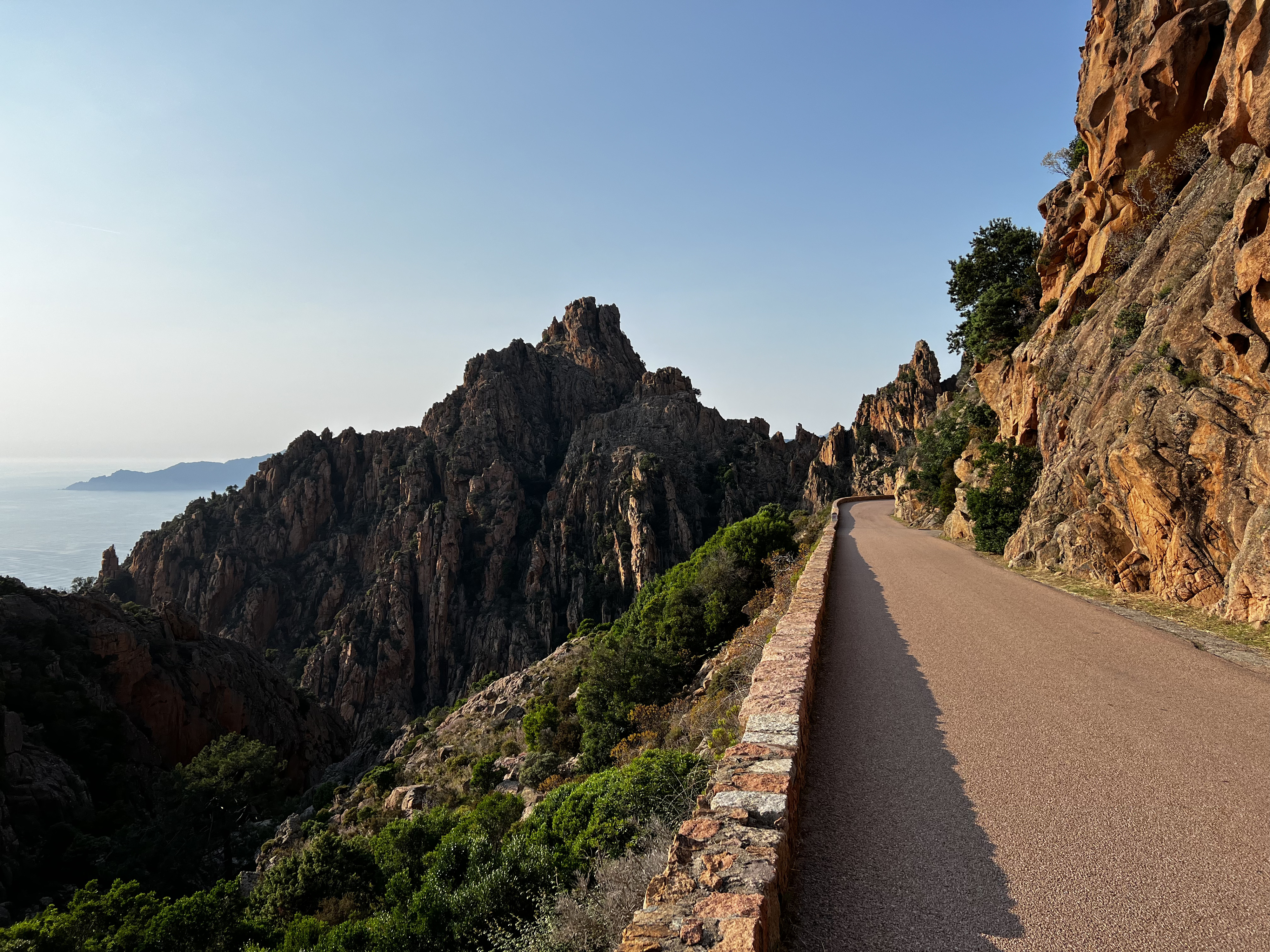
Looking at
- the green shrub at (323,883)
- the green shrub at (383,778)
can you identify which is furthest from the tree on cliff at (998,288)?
the green shrub at (383,778)

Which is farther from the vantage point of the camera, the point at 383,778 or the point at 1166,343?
the point at 383,778

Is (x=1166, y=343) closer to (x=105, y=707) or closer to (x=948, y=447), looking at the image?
(x=948, y=447)

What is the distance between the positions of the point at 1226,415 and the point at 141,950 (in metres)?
23.2

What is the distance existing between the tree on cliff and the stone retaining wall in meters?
25.4

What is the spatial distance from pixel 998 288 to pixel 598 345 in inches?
3755

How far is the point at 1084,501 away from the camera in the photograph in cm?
1495

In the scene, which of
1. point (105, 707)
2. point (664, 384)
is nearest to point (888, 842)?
point (105, 707)

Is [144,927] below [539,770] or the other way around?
the other way around

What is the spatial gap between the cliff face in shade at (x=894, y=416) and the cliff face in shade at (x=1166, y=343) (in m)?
52.5

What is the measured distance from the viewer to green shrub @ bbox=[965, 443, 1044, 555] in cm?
1966

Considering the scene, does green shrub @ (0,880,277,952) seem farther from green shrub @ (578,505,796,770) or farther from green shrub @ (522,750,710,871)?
green shrub @ (522,750,710,871)

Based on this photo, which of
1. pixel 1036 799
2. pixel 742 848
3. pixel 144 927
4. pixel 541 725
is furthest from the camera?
pixel 541 725

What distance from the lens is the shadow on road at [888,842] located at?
3.78 meters

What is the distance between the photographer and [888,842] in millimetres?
4723
